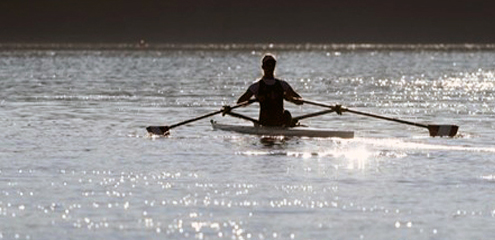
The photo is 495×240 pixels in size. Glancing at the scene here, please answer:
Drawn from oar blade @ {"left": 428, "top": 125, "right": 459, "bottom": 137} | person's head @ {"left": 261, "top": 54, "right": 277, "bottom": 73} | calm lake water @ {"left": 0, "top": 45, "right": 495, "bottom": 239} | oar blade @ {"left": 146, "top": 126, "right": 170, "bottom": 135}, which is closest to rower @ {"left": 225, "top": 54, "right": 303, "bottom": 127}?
person's head @ {"left": 261, "top": 54, "right": 277, "bottom": 73}

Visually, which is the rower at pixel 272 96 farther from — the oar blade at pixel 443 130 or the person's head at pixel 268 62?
the oar blade at pixel 443 130

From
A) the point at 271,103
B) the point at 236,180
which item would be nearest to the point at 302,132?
the point at 271,103

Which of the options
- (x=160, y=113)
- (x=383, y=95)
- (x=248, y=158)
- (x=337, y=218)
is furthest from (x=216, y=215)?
(x=383, y=95)

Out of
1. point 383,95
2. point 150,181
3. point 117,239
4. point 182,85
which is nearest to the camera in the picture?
point 117,239

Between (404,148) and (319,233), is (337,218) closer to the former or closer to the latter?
(319,233)

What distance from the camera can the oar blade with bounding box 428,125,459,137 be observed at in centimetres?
3356

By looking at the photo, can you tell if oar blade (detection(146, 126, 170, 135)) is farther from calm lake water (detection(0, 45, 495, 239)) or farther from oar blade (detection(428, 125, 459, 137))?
oar blade (detection(428, 125, 459, 137))

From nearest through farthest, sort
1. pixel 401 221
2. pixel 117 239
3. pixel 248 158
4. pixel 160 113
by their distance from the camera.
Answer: pixel 117 239
pixel 401 221
pixel 248 158
pixel 160 113

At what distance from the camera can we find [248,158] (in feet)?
96.2

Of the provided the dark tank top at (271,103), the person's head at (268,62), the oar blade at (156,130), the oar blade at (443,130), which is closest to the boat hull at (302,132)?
the dark tank top at (271,103)

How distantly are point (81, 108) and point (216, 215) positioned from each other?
24.6m

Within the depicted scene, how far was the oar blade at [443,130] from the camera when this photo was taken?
33562mm

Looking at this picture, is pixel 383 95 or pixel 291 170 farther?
pixel 383 95

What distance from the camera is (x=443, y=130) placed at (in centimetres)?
3369
